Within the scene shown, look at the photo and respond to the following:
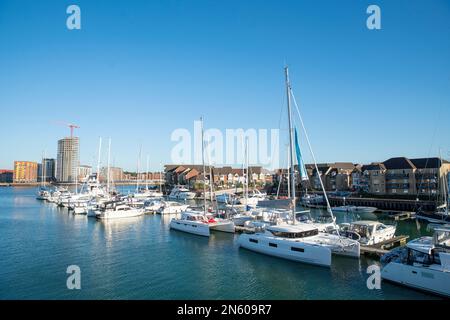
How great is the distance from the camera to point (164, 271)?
2269cm

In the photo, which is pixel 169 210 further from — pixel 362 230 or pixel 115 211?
pixel 362 230

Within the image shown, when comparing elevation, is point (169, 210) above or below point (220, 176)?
below

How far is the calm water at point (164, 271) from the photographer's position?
18.6 meters

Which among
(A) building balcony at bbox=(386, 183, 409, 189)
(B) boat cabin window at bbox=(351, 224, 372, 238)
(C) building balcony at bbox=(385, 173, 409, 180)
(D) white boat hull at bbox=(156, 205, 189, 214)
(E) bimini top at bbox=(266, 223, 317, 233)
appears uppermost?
(C) building balcony at bbox=(385, 173, 409, 180)

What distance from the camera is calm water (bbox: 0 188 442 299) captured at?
60.9ft

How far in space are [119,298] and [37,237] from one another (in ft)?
72.5

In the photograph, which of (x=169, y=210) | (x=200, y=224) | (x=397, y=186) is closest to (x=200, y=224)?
(x=200, y=224)

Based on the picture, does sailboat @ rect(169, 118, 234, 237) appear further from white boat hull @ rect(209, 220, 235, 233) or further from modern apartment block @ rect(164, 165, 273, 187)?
modern apartment block @ rect(164, 165, 273, 187)

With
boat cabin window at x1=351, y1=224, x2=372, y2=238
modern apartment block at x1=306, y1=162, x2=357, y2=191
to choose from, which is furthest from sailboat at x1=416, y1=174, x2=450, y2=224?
modern apartment block at x1=306, y1=162, x2=357, y2=191

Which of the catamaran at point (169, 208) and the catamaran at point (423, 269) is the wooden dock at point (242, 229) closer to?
the catamaran at point (423, 269)

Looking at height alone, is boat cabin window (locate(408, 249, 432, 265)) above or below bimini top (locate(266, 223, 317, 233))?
below

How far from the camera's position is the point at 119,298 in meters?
17.9

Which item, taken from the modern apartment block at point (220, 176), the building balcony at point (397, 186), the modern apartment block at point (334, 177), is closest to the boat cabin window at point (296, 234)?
the building balcony at point (397, 186)
